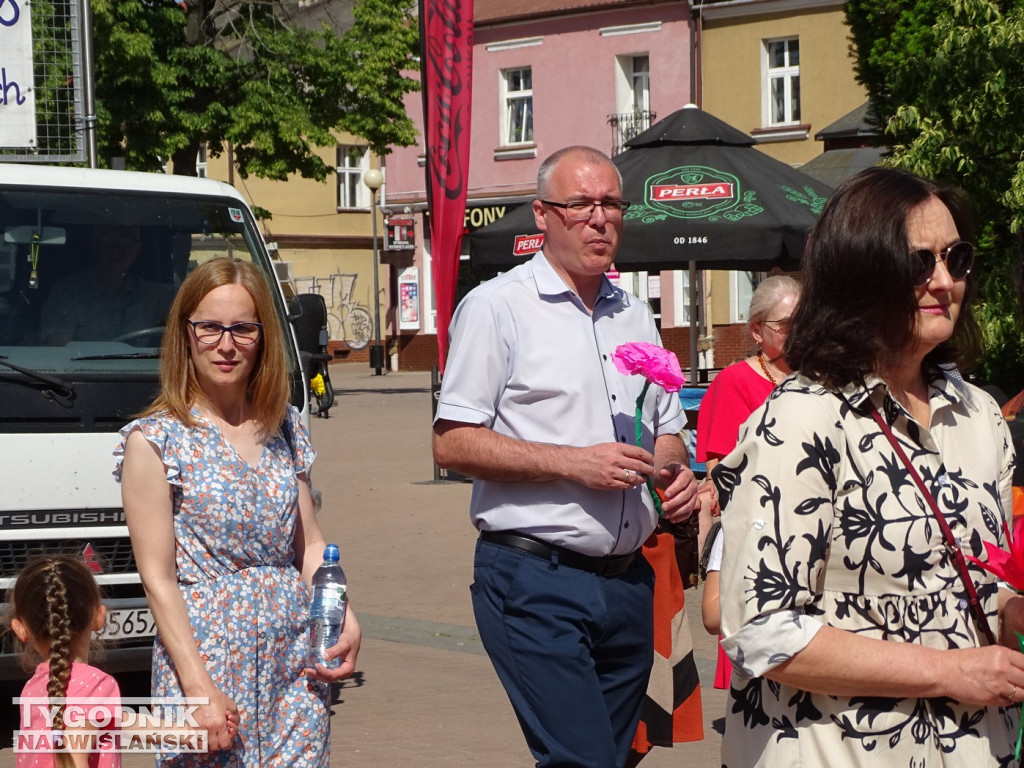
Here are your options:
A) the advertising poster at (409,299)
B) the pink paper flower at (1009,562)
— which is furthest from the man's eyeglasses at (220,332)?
the advertising poster at (409,299)

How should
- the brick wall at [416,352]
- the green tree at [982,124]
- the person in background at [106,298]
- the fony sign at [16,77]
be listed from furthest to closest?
the brick wall at [416,352]
the green tree at [982,124]
the fony sign at [16,77]
the person in background at [106,298]

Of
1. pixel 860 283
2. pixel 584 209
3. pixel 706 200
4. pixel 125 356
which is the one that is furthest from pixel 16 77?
pixel 860 283

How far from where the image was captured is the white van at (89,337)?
6.43m

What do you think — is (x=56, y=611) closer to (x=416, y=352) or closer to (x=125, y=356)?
(x=125, y=356)

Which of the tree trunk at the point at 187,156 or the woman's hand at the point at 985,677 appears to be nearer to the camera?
the woman's hand at the point at 985,677

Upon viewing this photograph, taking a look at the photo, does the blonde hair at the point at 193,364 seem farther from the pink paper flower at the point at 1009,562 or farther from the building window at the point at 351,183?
the building window at the point at 351,183

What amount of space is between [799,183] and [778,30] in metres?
22.5

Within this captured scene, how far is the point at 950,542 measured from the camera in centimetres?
252

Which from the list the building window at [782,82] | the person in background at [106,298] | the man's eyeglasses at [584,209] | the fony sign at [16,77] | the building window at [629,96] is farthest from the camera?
the building window at [629,96]

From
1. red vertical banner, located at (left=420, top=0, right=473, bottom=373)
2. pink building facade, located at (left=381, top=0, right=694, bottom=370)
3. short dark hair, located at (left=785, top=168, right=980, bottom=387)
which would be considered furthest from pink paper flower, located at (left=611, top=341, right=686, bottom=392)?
pink building facade, located at (left=381, top=0, right=694, bottom=370)

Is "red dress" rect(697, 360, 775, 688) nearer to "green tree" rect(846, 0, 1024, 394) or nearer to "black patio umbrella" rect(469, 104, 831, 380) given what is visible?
"black patio umbrella" rect(469, 104, 831, 380)

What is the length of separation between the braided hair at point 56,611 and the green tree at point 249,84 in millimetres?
21906

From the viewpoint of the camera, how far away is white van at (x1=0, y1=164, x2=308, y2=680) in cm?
643

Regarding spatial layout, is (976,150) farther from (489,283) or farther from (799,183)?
(489,283)
